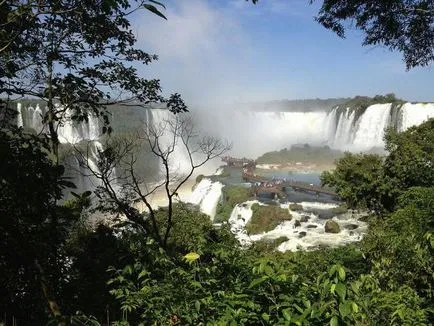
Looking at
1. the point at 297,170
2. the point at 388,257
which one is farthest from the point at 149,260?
the point at 297,170

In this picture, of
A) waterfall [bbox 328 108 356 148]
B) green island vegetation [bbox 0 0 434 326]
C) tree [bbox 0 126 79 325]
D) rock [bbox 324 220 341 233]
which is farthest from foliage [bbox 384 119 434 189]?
waterfall [bbox 328 108 356 148]

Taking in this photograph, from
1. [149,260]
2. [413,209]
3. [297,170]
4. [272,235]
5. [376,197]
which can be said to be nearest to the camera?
[149,260]

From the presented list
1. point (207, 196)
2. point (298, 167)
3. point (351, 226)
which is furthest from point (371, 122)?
point (351, 226)

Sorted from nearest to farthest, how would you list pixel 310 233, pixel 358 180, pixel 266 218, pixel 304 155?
pixel 358 180 < pixel 310 233 < pixel 266 218 < pixel 304 155

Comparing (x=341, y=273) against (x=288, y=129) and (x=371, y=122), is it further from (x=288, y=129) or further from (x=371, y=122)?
(x=288, y=129)

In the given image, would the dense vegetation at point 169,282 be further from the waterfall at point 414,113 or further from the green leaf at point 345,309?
the waterfall at point 414,113

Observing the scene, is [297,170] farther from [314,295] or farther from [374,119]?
[314,295]
